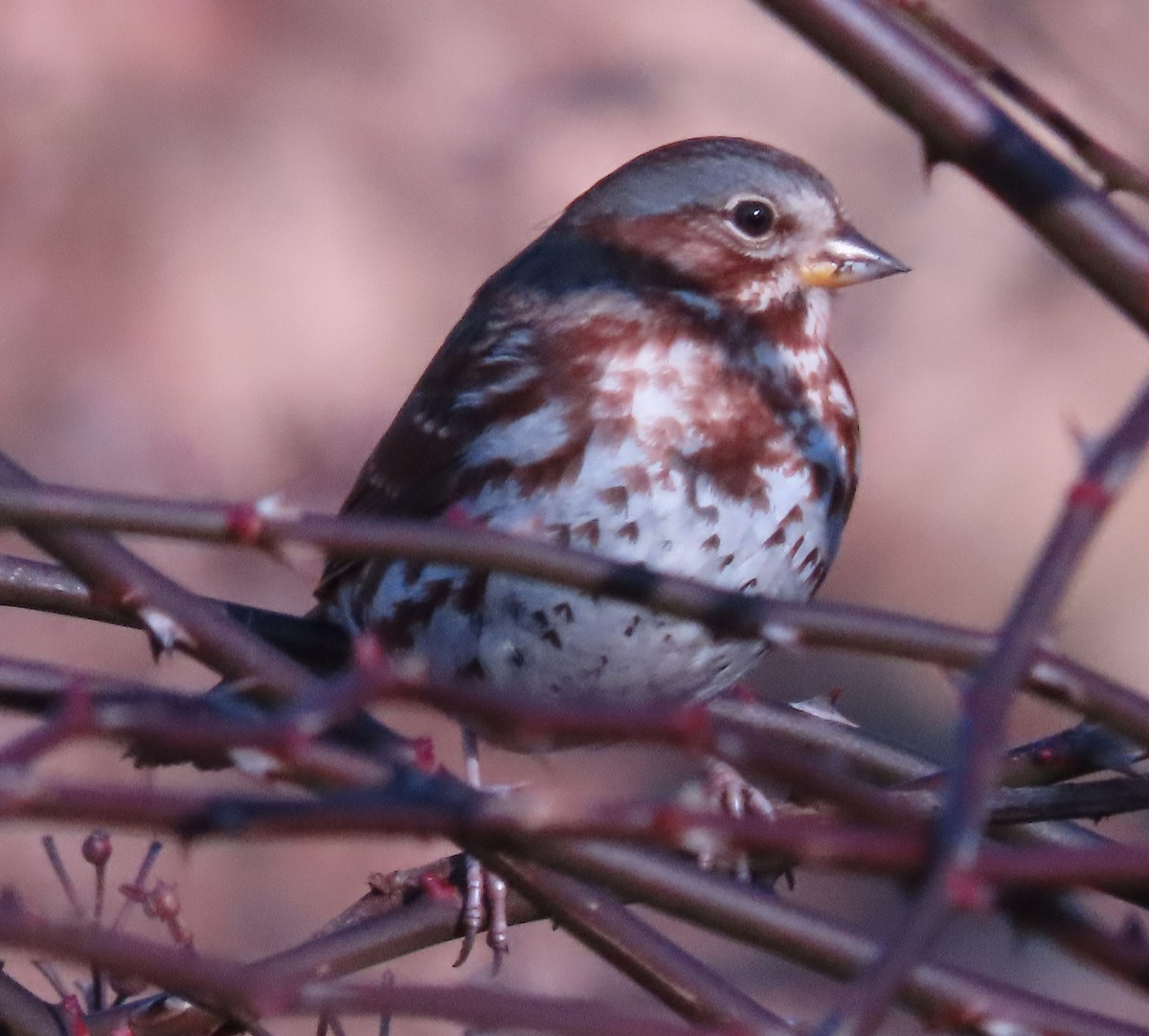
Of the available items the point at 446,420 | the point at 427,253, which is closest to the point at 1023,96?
the point at 446,420

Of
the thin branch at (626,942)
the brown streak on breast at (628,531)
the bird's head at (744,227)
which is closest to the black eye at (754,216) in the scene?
the bird's head at (744,227)

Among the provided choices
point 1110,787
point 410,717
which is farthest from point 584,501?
point 410,717

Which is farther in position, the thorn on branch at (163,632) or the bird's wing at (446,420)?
the bird's wing at (446,420)

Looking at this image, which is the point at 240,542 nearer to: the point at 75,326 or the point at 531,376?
the point at 531,376

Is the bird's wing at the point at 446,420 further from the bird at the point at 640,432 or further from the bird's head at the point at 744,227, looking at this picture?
the bird's head at the point at 744,227

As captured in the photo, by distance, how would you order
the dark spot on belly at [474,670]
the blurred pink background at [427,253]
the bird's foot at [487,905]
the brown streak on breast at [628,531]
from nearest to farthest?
the bird's foot at [487,905] → the brown streak on breast at [628,531] → the dark spot on belly at [474,670] → the blurred pink background at [427,253]

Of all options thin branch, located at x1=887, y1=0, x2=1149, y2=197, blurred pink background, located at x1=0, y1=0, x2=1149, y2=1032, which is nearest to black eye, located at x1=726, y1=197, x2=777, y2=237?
thin branch, located at x1=887, y1=0, x2=1149, y2=197

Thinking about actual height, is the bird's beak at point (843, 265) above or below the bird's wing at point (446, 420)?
above
